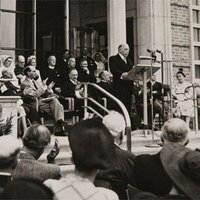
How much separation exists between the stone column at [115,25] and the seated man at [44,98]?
2.60 m

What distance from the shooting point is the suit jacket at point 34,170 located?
2.85m

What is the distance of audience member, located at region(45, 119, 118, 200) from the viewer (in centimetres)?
202

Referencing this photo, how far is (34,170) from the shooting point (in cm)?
286

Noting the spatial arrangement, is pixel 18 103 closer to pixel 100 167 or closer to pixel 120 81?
pixel 120 81

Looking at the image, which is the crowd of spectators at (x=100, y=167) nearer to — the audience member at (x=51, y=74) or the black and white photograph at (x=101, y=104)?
the black and white photograph at (x=101, y=104)

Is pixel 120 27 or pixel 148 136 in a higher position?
pixel 120 27

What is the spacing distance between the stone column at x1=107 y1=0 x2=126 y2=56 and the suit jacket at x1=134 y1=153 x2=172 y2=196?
7.10 meters

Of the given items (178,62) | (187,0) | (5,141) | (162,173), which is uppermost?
(187,0)

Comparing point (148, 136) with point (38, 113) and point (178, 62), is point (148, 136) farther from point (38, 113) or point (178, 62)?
point (178, 62)

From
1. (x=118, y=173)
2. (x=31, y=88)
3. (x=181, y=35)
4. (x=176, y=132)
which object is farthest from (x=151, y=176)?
(x=181, y=35)

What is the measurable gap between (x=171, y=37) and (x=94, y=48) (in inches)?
99.0

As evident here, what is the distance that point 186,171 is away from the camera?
86.4 inches

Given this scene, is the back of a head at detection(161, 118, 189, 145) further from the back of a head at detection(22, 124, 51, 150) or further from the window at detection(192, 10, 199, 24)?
the window at detection(192, 10, 199, 24)

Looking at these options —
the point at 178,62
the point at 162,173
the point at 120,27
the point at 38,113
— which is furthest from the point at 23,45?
the point at 162,173
